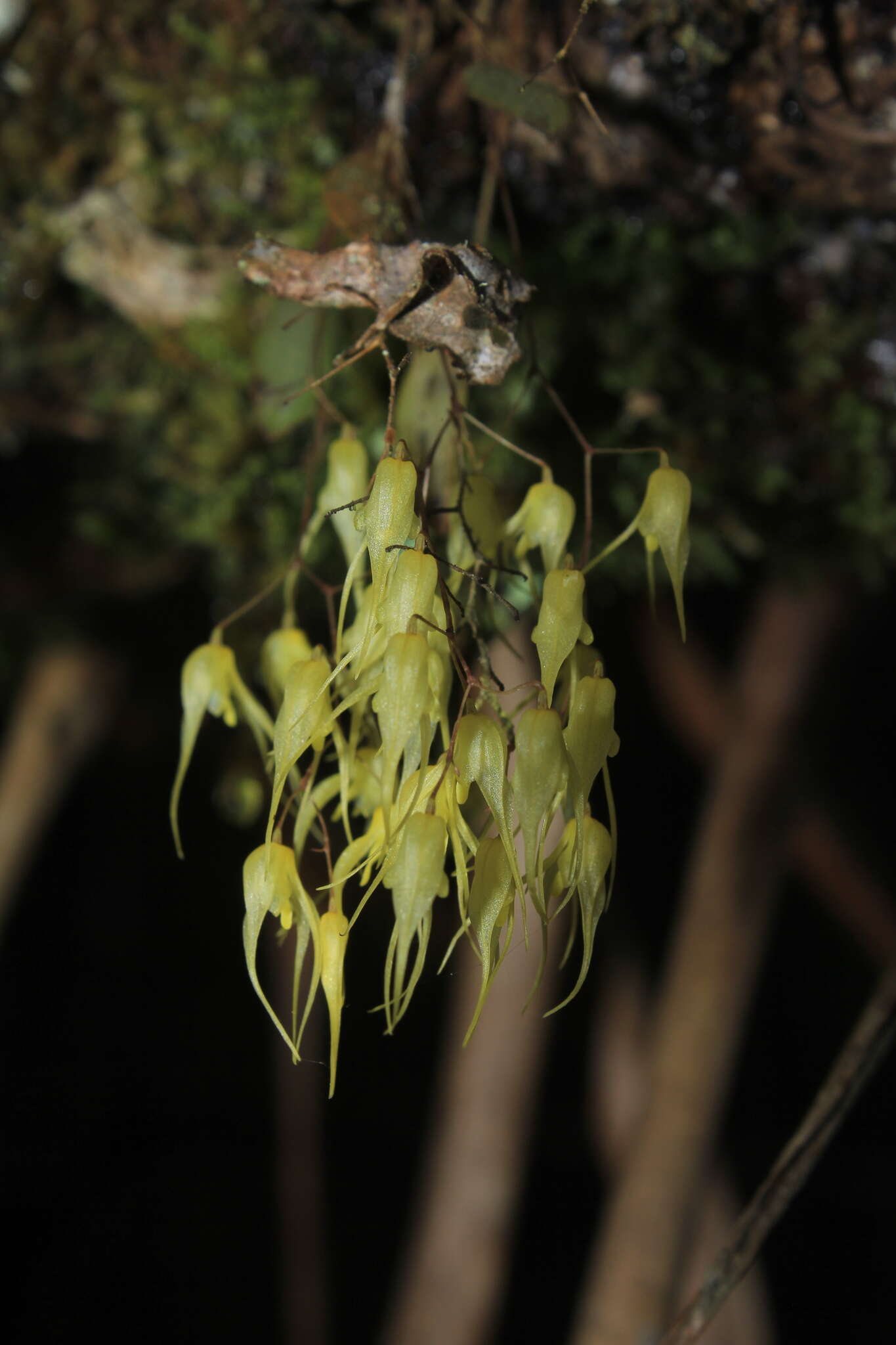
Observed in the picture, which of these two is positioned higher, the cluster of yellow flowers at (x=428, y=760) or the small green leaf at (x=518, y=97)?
the small green leaf at (x=518, y=97)

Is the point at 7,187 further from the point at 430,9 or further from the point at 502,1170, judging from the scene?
the point at 502,1170

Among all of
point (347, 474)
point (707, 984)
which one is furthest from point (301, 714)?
point (707, 984)

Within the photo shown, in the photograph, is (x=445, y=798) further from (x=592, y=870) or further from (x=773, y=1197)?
(x=773, y=1197)

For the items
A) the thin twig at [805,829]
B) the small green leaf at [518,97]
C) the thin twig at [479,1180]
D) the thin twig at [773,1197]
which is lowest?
the thin twig at [479,1180]

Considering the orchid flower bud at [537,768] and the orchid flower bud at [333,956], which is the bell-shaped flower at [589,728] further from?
the orchid flower bud at [333,956]

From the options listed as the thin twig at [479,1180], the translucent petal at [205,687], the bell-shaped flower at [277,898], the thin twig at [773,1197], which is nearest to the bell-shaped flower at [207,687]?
the translucent petal at [205,687]
